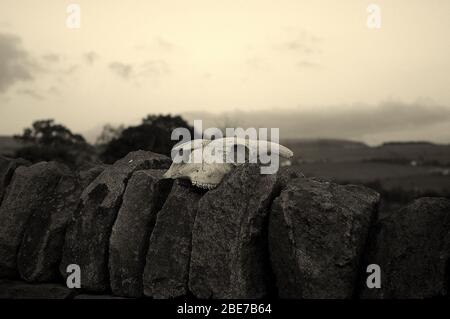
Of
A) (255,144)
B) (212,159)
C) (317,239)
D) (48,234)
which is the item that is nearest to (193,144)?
(212,159)

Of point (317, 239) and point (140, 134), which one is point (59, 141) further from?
point (317, 239)

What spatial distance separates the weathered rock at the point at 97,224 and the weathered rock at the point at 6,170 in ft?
6.99

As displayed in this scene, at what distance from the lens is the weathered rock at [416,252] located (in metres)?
5.69

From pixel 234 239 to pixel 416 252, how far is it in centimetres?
188

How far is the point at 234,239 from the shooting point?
6215 millimetres

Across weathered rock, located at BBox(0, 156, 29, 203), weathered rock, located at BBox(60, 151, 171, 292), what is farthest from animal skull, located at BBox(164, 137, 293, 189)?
weathered rock, located at BBox(0, 156, 29, 203)

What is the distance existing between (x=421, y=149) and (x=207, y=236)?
5312 cm

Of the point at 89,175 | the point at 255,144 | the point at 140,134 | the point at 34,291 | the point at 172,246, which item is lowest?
the point at 34,291

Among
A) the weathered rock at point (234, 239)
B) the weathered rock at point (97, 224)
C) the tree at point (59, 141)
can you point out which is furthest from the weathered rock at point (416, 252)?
the tree at point (59, 141)

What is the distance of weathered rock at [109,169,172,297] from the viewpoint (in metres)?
7.11

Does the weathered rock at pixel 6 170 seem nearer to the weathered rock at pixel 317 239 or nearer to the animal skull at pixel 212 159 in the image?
the animal skull at pixel 212 159

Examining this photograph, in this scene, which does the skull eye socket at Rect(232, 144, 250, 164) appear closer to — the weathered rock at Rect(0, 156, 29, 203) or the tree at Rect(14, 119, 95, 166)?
the weathered rock at Rect(0, 156, 29, 203)

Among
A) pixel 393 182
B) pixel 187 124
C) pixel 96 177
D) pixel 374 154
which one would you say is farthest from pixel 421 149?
pixel 96 177
